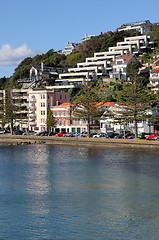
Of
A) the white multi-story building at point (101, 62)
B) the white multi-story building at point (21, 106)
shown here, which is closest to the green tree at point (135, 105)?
the white multi-story building at point (21, 106)

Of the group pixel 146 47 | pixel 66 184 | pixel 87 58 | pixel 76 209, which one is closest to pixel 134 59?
pixel 146 47

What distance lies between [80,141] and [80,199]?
213 feet

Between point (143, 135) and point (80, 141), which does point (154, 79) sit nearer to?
point (143, 135)

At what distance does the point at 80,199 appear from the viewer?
143 feet

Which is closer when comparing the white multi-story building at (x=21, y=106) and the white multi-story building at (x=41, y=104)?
the white multi-story building at (x=41, y=104)

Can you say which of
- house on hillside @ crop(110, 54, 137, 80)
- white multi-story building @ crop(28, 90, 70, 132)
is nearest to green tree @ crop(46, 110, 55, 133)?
white multi-story building @ crop(28, 90, 70, 132)

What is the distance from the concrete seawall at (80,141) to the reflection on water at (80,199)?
1949 centimetres

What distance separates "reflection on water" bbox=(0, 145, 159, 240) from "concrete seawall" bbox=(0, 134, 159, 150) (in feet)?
63.9

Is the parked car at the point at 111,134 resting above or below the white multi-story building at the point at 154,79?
below

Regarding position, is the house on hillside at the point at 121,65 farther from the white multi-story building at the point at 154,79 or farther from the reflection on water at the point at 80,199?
the reflection on water at the point at 80,199

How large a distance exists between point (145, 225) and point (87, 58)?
155 meters

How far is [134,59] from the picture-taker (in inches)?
6496

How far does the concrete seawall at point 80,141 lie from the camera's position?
9436 cm

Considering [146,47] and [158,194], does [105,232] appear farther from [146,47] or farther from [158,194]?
[146,47]
